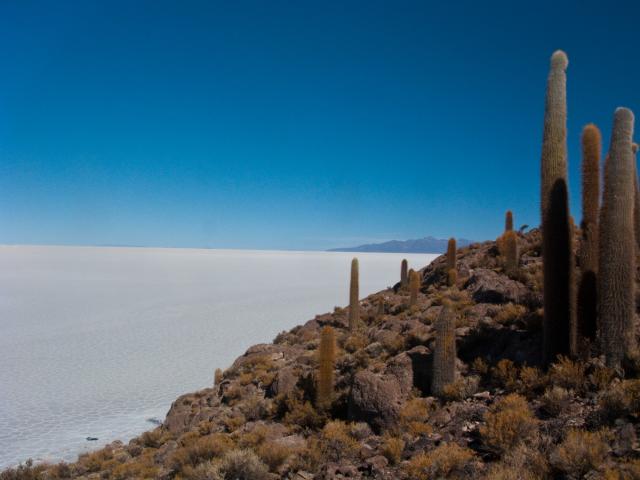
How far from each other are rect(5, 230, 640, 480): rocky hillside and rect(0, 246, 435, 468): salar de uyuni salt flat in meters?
3.25

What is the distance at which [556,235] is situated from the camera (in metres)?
8.14

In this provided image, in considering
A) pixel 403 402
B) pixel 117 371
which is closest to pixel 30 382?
pixel 117 371

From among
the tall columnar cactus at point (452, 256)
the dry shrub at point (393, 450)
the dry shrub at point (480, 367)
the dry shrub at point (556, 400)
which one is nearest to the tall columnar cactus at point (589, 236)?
the dry shrub at point (556, 400)

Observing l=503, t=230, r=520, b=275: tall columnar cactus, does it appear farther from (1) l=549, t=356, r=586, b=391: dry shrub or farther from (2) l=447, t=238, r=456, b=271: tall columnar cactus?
(1) l=549, t=356, r=586, b=391: dry shrub

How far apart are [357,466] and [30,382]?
17.2 m

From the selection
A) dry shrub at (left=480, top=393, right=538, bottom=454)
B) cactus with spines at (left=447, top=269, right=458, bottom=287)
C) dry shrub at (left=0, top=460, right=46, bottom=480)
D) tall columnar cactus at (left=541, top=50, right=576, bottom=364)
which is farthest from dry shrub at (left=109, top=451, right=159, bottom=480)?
cactus with spines at (left=447, top=269, right=458, bottom=287)

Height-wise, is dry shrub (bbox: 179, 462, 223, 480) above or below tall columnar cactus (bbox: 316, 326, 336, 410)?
below

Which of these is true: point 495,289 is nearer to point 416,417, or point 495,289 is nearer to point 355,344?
point 355,344

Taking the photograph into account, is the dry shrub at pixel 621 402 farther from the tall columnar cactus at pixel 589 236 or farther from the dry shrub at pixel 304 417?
the dry shrub at pixel 304 417

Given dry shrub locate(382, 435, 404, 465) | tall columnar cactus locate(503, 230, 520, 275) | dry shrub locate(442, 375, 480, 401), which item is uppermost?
tall columnar cactus locate(503, 230, 520, 275)

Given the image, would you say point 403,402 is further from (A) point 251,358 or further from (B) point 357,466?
(A) point 251,358

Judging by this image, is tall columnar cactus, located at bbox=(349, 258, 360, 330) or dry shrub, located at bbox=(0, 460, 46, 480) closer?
dry shrub, located at bbox=(0, 460, 46, 480)

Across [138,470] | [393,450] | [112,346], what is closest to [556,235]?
[393,450]

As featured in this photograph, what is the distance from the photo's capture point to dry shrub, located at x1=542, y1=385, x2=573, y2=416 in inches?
269
